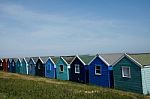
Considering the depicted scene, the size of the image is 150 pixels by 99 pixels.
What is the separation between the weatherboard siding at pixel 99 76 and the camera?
34.2m

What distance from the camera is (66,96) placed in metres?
24.8

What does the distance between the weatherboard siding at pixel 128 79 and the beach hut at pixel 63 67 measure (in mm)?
12636

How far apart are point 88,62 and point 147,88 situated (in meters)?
12.3

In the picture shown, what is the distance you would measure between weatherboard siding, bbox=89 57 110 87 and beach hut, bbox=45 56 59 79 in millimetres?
11744

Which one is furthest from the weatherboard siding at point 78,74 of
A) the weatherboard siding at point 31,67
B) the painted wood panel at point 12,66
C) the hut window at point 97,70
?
the painted wood panel at point 12,66

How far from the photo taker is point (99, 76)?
35406 mm

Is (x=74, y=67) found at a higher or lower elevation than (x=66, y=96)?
higher

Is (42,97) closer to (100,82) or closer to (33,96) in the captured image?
(33,96)

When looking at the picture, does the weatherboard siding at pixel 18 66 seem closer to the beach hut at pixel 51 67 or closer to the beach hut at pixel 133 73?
the beach hut at pixel 51 67

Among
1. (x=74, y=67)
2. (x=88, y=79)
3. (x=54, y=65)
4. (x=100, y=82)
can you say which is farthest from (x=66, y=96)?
(x=54, y=65)

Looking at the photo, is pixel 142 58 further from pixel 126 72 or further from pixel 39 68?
pixel 39 68

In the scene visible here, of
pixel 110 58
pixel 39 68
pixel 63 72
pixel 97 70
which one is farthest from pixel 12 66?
pixel 110 58

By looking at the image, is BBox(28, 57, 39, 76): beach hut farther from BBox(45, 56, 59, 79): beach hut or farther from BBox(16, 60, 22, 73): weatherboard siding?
BBox(45, 56, 59, 79): beach hut

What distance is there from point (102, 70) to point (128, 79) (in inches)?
198
